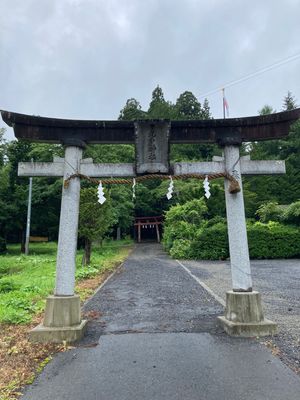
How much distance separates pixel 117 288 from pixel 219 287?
3284 millimetres

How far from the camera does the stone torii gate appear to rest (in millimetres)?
5633

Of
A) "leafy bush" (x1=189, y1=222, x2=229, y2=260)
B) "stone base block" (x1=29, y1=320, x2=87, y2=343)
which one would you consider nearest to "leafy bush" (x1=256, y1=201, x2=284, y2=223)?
"leafy bush" (x1=189, y1=222, x2=229, y2=260)

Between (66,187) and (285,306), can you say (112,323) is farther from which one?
(285,306)

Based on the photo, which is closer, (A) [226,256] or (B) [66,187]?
(B) [66,187]

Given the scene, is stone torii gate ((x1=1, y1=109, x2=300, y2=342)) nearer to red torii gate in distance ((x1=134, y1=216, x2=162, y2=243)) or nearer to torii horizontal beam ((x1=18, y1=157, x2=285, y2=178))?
torii horizontal beam ((x1=18, y1=157, x2=285, y2=178))

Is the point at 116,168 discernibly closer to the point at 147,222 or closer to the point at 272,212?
the point at 272,212

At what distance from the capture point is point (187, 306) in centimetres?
785

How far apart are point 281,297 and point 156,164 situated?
230 inches

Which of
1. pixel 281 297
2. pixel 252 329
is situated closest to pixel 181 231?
pixel 281 297

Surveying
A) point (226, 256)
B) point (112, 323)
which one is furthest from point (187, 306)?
point (226, 256)

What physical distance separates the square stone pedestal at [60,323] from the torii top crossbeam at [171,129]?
9.20 feet

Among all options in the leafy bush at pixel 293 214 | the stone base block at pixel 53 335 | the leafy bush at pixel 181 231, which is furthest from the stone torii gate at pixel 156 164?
the leafy bush at pixel 293 214

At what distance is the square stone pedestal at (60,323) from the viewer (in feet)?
17.0

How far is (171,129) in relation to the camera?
6.22m
